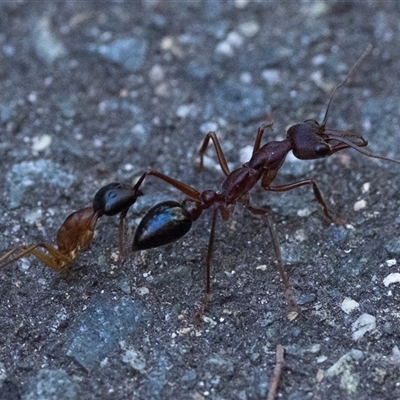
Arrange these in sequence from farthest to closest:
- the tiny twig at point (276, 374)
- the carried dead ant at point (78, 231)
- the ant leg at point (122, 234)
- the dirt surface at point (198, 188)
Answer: the ant leg at point (122, 234) < the carried dead ant at point (78, 231) < the dirt surface at point (198, 188) < the tiny twig at point (276, 374)

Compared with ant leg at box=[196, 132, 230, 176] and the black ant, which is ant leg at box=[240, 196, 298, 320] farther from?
ant leg at box=[196, 132, 230, 176]

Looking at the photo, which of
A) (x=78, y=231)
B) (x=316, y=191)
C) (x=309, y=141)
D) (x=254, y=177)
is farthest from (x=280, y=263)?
(x=78, y=231)

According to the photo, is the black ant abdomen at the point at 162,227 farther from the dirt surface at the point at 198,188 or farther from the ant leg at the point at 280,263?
the ant leg at the point at 280,263

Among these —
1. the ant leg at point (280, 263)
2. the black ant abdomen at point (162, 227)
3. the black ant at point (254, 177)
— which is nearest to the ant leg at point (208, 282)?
the black ant at point (254, 177)

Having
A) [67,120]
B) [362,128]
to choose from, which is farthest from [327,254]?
[67,120]

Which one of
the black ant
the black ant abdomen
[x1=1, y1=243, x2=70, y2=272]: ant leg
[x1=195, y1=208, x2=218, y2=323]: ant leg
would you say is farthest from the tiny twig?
[x1=1, y1=243, x2=70, y2=272]: ant leg

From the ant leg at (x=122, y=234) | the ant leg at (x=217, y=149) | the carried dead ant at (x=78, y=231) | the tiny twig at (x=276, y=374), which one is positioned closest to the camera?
the tiny twig at (x=276, y=374)

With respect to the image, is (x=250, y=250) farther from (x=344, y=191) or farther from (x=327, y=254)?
(x=344, y=191)
